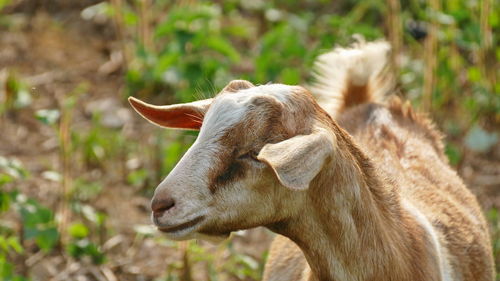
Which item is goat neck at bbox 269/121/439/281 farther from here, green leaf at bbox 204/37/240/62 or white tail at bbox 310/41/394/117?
green leaf at bbox 204/37/240/62

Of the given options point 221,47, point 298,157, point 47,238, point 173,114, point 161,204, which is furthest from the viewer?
point 221,47

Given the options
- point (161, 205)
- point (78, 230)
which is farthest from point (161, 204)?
point (78, 230)

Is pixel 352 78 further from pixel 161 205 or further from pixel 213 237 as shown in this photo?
pixel 161 205

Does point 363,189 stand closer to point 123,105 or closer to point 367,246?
point 367,246

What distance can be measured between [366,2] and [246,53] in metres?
0.95

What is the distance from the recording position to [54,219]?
5227mm

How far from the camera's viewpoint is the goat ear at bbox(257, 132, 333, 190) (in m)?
2.85

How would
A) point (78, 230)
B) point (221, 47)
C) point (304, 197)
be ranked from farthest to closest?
point (221, 47) < point (78, 230) < point (304, 197)

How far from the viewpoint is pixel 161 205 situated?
3.07 meters

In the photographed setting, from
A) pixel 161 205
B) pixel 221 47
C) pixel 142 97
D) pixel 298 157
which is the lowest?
pixel 142 97

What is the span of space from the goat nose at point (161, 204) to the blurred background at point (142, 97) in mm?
1619

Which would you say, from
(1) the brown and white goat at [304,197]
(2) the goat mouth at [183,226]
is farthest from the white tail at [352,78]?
(2) the goat mouth at [183,226]

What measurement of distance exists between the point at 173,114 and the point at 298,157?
2.77 ft

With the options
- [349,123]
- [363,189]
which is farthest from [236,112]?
[349,123]
